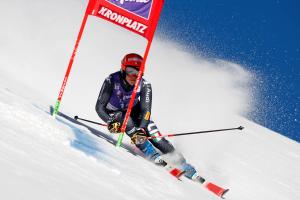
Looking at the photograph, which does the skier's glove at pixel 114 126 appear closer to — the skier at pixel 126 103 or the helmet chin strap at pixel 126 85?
the skier at pixel 126 103

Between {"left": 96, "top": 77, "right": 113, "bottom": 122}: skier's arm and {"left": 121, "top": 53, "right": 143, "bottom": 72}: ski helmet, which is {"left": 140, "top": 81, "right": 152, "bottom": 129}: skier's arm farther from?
{"left": 96, "top": 77, "right": 113, "bottom": 122}: skier's arm

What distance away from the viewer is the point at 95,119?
10.5 m

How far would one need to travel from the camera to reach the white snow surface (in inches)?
150

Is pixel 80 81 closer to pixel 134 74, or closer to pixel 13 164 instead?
pixel 134 74

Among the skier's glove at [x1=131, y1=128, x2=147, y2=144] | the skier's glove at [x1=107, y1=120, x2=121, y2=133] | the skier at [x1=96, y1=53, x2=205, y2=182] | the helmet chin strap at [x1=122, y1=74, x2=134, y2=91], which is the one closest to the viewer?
the skier's glove at [x1=107, y1=120, x2=121, y2=133]

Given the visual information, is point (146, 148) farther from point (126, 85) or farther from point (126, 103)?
point (126, 85)

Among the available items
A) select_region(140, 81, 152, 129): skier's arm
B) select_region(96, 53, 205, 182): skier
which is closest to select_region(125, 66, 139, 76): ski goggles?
select_region(96, 53, 205, 182): skier

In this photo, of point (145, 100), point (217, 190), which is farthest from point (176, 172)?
point (145, 100)

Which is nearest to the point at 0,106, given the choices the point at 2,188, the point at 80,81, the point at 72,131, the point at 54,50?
the point at 72,131

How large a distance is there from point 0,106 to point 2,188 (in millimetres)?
2349

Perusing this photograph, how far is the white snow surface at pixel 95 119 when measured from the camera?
380cm

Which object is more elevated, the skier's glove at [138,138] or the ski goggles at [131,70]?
the ski goggles at [131,70]

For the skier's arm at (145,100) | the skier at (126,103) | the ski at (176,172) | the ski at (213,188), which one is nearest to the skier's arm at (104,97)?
the skier at (126,103)

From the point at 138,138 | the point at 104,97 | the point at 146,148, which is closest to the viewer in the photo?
the point at 138,138
